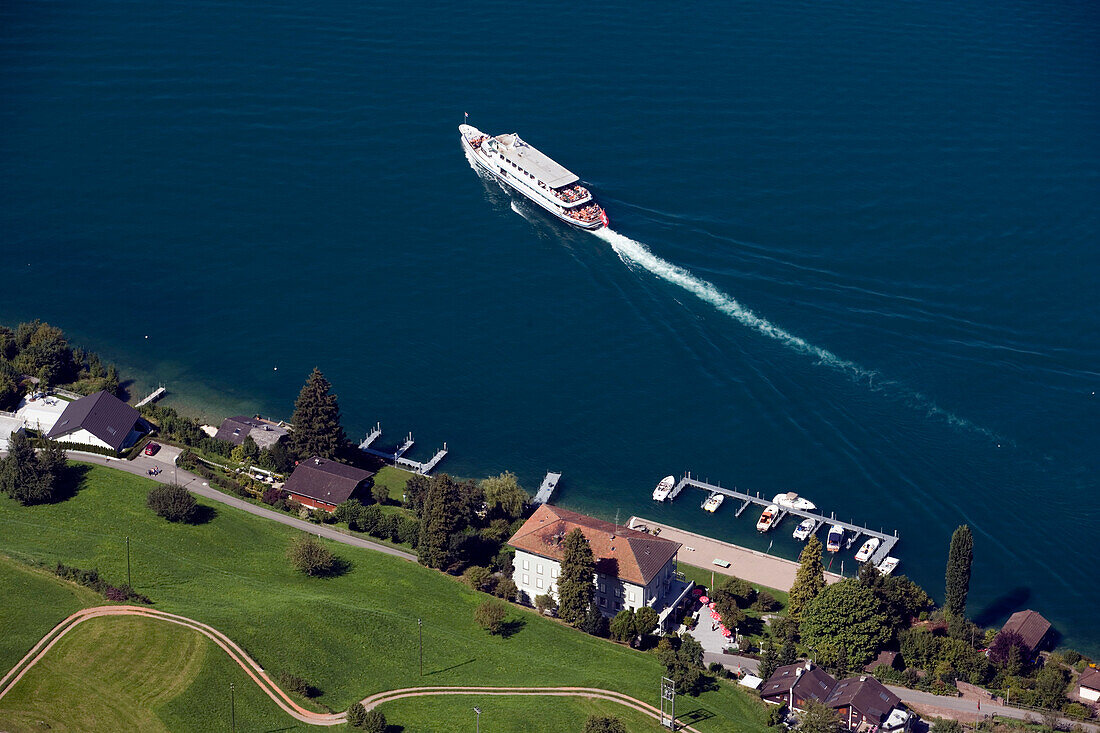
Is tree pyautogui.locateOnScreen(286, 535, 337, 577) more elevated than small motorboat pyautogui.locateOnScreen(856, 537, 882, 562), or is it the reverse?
small motorboat pyautogui.locateOnScreen(856, 537, 882, 562)

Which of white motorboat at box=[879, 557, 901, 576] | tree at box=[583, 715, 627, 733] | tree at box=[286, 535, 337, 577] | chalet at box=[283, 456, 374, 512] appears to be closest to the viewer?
tree at box=[583, 715, 627, 733]

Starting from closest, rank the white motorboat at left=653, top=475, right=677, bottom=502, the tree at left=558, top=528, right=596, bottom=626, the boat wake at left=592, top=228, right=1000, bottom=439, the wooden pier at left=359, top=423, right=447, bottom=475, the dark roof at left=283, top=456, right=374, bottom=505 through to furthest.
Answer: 1. the tree at left=558, top=528, right=596, bottom=626
2. the dark roof at left=283, top=456, right=374, bottom=505
3. the white motorboat at left=653, top=475, right=677, bottom=502
4. the wooden pier at left=359, top=423, right=447, bottom=475
5. the boat wake at left=592, top=228, right=1000, bottom=439

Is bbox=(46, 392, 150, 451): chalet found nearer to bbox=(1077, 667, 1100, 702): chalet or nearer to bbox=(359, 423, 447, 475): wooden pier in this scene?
bbox=(359, 423, 447, 475): wooden pier

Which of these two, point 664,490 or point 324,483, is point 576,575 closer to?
point 664,490

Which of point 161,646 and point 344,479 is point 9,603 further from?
point 344,479

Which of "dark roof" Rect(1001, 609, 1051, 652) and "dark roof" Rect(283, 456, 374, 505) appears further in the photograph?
"dark roof" Rect(283, 456, 374, 505)

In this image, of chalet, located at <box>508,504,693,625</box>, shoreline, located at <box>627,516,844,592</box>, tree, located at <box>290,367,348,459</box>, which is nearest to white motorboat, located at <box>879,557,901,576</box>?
shoreline, located at <box>627,516,844,592</box>

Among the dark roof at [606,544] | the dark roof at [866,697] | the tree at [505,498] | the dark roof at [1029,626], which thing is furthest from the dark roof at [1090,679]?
the tree at [505,498]
